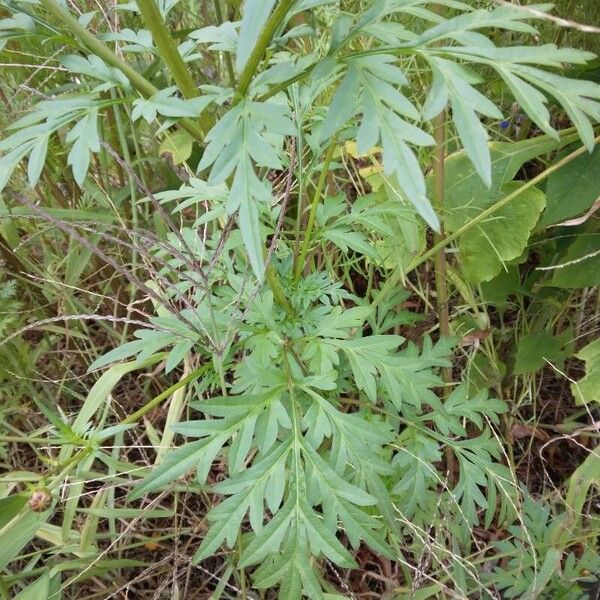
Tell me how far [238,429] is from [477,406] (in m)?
0.52

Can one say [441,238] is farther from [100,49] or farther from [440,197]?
[100,49]

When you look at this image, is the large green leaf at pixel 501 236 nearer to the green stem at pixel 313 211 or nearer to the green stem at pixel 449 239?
the green stem at pixel 449 239

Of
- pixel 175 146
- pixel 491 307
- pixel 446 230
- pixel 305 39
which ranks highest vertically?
pixel 305 39

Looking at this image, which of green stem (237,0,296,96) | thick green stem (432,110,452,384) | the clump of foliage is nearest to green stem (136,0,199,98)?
the clump of foliage

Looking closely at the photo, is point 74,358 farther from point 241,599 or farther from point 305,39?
point 305,39

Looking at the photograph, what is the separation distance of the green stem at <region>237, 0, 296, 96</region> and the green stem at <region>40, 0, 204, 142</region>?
5.0 inches

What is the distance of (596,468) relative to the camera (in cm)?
127

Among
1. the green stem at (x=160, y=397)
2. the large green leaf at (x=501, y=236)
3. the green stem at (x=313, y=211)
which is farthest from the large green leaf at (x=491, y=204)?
the green stem at (x=160, y=397)

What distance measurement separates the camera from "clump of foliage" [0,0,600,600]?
0.75 meters

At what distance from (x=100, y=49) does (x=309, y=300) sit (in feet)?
1.62

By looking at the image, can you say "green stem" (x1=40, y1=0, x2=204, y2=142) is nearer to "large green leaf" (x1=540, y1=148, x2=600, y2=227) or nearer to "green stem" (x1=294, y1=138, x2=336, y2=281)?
"green stem" (x1=294, y1=138, x2=336, y2=281)

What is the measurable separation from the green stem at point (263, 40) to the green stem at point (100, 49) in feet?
0.41

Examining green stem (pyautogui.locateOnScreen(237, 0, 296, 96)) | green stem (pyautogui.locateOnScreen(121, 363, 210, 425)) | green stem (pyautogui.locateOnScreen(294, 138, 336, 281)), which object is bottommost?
green stem (pyautogui.locateOnScreen(121, 363, 210, 425))

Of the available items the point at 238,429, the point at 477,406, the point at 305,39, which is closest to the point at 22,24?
the point at 238,429
